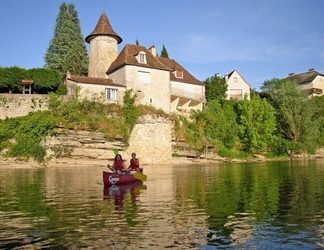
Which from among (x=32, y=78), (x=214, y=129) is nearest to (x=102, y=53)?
(x=32, y=78)

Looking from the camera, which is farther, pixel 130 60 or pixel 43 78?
pixel 130 60

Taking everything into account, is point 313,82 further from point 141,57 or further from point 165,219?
point 165,219

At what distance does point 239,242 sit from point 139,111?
1217 inches

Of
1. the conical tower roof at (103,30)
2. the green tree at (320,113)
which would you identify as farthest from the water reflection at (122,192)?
the green tree at (320,113)

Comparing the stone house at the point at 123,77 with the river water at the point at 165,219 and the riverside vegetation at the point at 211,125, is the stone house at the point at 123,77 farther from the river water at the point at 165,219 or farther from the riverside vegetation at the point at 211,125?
the river water at the point at 165,219

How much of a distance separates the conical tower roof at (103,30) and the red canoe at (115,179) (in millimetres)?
28367

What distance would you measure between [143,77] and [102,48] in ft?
21.9

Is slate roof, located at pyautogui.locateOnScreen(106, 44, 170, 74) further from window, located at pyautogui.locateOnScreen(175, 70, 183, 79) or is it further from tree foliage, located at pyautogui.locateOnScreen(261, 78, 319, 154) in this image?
tree foliage, located at pyautogui.locateOnScreen(261, 78, 319, 154)

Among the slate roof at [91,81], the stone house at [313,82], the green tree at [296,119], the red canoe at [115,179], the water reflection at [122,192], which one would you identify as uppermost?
the stone house at [313,82]

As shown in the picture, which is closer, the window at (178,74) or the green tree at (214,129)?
the green tree at (214,129)

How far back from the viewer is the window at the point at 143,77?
39750mm

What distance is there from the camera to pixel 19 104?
3425 cm

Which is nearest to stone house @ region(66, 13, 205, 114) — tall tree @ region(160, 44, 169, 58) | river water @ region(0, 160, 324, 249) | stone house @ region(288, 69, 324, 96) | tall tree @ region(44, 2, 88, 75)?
tall tree @ region(44, 2, 88, 75)

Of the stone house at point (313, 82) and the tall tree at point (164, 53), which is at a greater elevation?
the tall tree at point (164, 53)
